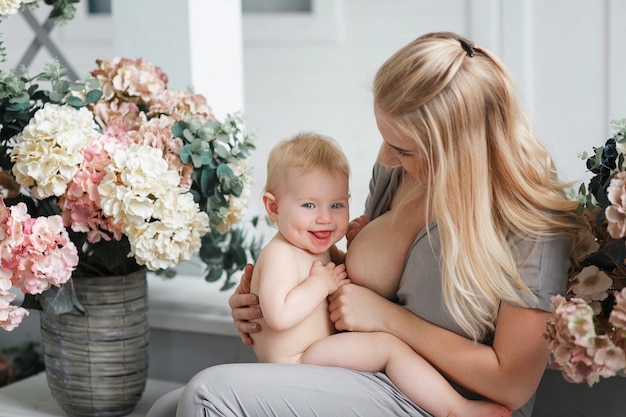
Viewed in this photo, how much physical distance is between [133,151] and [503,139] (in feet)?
A: 2.64

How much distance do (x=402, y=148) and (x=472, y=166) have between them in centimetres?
14

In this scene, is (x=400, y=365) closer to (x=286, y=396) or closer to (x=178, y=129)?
(x=286, y=396)

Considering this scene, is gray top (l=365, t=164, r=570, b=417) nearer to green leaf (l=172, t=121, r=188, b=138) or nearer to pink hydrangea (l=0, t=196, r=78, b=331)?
green leaf (l=172, t=121, r=188, b=138)

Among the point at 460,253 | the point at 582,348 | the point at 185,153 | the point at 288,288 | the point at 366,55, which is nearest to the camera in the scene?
the point at 582,348

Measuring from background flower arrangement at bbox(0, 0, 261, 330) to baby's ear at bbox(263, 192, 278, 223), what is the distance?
18 cm

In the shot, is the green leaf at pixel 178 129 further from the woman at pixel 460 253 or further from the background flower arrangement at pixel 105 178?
the woman at pixel 460 253

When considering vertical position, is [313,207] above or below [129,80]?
below

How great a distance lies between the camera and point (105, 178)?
74.4 inches

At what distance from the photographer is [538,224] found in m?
1.66

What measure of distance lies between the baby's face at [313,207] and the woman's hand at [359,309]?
12 cm

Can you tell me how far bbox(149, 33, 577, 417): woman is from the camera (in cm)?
163

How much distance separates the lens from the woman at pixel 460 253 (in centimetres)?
163

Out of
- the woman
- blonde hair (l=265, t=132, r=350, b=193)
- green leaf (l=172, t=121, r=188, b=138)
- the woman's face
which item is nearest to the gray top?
the woman

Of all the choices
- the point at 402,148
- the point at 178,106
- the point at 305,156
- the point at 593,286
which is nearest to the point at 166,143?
the point at 178,106
